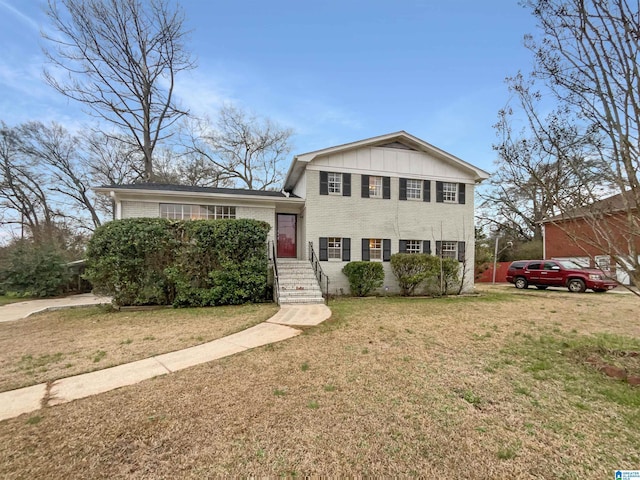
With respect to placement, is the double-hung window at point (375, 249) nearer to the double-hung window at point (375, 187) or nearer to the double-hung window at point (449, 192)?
the double-hung window at point (375, 187)

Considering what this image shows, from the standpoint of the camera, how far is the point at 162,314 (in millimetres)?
8219

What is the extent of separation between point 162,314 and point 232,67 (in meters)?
12.2

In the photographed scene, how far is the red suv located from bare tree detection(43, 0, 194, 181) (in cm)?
2485

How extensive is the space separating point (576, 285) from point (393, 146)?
11.9 meters

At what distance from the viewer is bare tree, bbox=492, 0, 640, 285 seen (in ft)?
12.5

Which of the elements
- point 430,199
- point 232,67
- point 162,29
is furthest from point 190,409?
point 162,29

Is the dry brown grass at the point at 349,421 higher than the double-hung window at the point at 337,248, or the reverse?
the double-hung window at the point at 337,248

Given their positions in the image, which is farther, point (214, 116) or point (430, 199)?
point (214, 116)

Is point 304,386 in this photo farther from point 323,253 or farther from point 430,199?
point 430,199

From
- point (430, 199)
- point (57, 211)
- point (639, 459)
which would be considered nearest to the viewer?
point (639, 459)

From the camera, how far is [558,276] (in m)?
15.6

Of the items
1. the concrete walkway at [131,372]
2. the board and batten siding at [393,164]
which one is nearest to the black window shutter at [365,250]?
the board and batten siding at [393,164]

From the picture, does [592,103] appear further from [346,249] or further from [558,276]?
[558,276]

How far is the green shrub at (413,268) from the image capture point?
12.3 m
